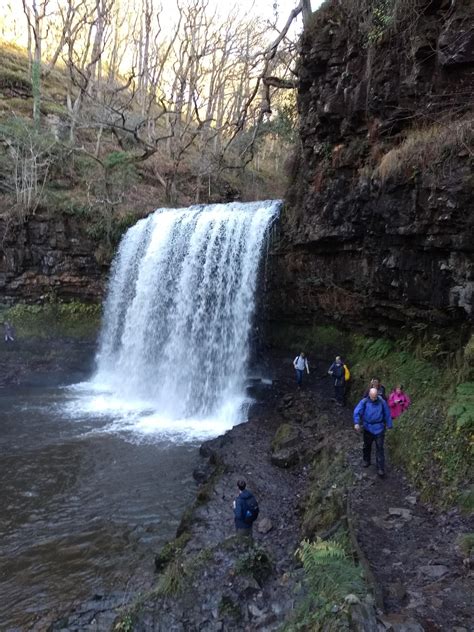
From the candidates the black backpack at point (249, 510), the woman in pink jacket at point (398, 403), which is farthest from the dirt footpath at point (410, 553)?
the black backpack at point (249, 510)

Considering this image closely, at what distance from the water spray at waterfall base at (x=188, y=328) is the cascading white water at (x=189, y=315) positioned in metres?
0.04

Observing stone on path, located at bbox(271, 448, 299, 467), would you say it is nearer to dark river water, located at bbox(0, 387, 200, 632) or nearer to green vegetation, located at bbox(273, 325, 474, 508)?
dark river water, located at bbox(0, 387, 200, 632)

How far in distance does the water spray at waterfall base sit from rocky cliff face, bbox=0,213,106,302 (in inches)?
115

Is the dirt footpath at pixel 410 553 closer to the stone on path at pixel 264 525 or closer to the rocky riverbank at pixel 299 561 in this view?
the rocky riverbank at pixel 299 561

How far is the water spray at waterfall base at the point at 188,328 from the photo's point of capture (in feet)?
49.6

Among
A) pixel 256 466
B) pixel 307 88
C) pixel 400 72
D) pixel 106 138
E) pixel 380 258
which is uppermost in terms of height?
pixel 106 138

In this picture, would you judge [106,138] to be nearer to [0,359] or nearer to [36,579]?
[0,359]

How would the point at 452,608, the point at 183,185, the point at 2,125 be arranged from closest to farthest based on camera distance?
1. the point at 452,608
2. the point at 2,125
3. the point at 183,185

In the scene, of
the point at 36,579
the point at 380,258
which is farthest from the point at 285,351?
the point at 36,579

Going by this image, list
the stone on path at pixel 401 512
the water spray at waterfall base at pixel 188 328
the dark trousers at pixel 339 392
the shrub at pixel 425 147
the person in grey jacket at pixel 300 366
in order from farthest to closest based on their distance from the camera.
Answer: the water spray at waterfall base at pixel 188 328, the person in grey jacket at pixel 300 366, the dark trousers at pixel 339 392, the shrub at pixel 425 147, the stone on path at pixel 401 512

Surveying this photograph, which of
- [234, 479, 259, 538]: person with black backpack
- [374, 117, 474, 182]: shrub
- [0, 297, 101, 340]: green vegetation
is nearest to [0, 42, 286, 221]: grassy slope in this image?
[0, 297, 101, 340]: green vegetation

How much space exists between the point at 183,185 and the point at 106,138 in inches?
323

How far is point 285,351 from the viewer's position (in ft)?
52.4

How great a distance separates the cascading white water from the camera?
1562cm
